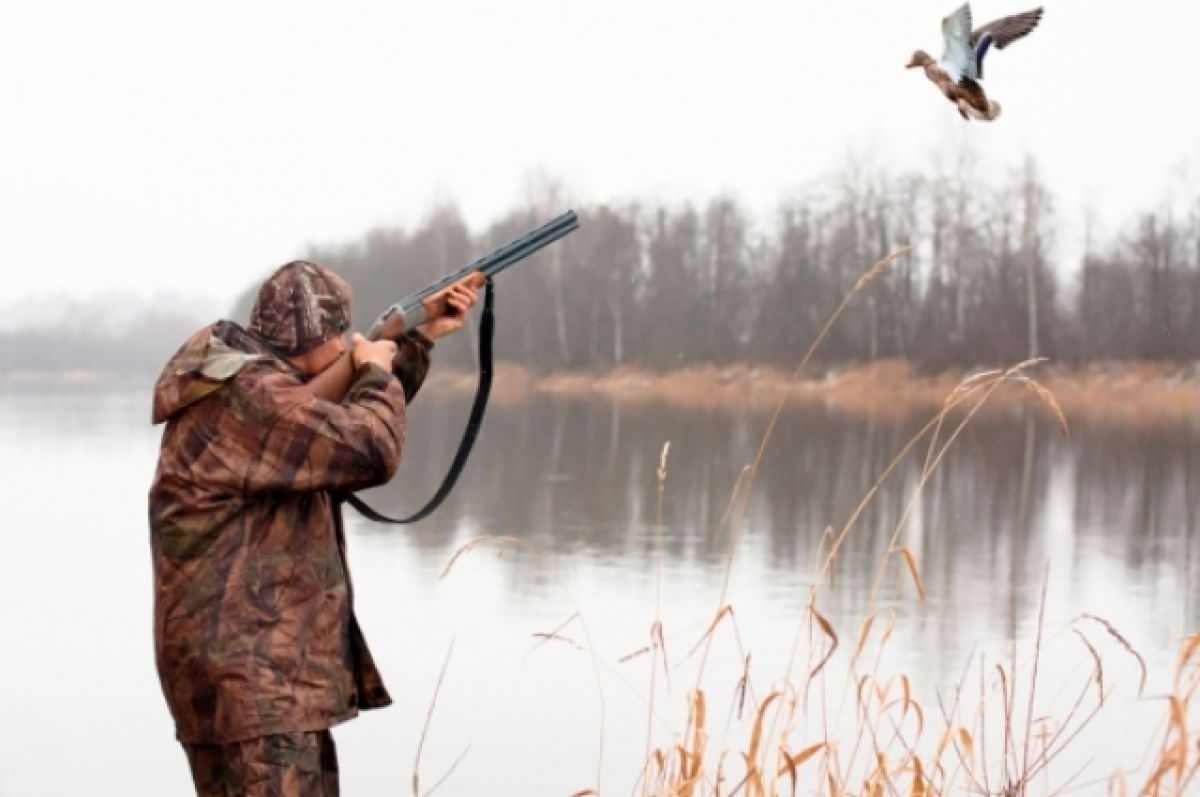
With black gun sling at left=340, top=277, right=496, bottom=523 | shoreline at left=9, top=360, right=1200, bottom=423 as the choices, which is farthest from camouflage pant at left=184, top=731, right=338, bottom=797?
shoreline at left=9, top=360, right=1200, bottom=423

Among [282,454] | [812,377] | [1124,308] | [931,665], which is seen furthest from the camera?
[812,377]

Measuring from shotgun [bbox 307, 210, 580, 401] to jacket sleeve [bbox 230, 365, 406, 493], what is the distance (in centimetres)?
15

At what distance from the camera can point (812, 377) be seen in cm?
4384

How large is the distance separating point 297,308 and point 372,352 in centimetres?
15

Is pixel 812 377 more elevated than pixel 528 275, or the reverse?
pixel 528 275

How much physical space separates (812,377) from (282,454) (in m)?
41.8

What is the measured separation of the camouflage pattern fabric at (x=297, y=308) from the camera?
2682 mm

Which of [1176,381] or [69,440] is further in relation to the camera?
[1176,381]

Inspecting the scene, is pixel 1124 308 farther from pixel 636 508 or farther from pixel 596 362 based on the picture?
pixel 636 508

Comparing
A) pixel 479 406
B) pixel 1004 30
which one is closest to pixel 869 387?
pixel 1004 30

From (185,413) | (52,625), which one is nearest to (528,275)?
(52,625)

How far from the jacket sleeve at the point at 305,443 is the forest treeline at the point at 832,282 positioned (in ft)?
116

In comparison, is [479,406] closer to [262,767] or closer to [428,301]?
[428,301]

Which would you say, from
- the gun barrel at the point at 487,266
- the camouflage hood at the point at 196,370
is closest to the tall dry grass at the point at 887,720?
the gun barrel at the point at 487,266
